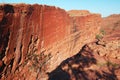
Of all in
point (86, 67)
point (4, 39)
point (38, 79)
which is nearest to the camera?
point (4, 39)

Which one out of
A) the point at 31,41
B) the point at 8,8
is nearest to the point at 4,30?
the point at 8,8

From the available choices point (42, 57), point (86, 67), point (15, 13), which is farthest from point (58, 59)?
point (15, 13)

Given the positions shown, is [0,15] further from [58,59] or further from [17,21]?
[58,59]

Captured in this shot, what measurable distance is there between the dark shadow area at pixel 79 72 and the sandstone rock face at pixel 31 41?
0.78 metres

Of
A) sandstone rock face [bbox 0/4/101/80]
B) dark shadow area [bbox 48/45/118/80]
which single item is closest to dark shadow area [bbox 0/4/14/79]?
sandstone rock face [bbox 0/4/101/80]

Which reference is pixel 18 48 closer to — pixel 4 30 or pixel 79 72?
pixel 4 30

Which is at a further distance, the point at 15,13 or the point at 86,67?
the point at 86,67

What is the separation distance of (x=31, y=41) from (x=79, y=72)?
6.60m

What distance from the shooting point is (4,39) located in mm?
10344

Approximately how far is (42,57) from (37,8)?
382 cm

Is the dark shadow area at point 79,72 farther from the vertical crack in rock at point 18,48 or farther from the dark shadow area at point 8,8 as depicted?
the dark shadow area at point 8,8

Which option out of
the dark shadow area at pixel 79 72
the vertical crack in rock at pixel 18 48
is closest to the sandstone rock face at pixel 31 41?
the vertical crack in rock at pixel 18 48

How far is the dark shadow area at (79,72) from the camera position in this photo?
56.3 feet

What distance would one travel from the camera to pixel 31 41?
13.3 metres
